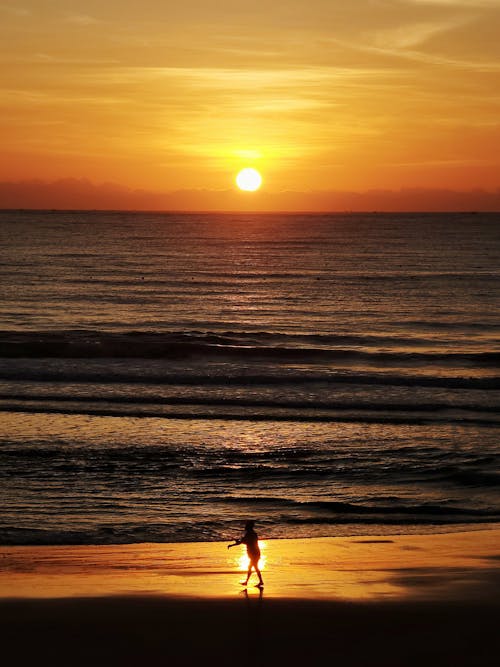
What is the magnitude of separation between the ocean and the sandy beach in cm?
132

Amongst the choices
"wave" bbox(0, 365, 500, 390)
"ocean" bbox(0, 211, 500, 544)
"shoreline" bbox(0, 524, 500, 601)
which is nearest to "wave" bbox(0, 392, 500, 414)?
"ocean" bbox(0, 211, 500, 544)

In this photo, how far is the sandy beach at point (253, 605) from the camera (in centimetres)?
985

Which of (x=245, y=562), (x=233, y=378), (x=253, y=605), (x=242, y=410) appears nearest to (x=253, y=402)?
(x=242, y=410)

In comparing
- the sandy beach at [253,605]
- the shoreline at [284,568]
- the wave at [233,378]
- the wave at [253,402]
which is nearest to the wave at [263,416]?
the wave at [253,402]

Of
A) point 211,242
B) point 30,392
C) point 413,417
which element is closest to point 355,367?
point 413,417

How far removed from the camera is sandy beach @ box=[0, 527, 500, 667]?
985 centimetres

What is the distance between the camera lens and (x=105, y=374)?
32.7 meters

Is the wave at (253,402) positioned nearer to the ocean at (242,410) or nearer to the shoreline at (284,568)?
the ocean at (242,410)

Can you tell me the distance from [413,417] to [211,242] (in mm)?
109813

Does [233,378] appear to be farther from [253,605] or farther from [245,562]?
[253,605]

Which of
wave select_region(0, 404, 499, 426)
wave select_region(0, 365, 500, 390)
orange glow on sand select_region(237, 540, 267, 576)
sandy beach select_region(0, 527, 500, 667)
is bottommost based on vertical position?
sandy beach select_region(0, 527, 500, 667)

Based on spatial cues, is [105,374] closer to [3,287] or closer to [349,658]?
[349,658]

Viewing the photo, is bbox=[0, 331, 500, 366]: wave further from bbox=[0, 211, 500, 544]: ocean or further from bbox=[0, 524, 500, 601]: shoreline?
bbox=[0, 524, 500, 601]: shoreline

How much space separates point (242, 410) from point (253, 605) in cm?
1565
